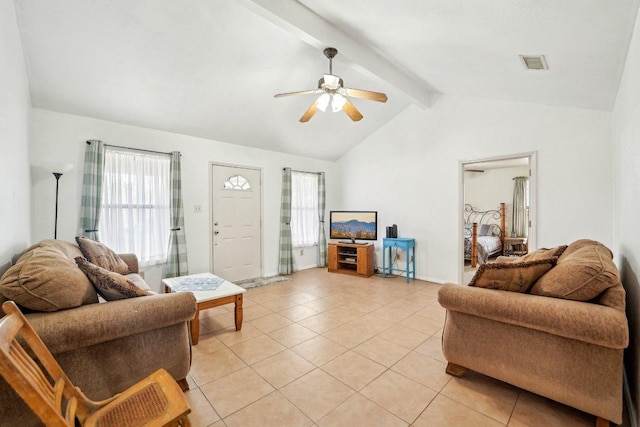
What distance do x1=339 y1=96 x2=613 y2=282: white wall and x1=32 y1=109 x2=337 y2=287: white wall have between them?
4.32ft

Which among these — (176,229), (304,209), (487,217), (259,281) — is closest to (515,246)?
(487,217)

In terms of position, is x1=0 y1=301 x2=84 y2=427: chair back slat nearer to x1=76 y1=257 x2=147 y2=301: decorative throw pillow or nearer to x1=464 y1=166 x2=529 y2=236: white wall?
x1=76 y1=257 x2=147 y2=301: decorative throw pillow

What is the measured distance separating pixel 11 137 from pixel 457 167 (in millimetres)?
4843

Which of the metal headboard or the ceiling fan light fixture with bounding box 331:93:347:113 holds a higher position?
the ceiling fan light fixture with bounding box 331:93:347:113

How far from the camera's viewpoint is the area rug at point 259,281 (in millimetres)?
4418

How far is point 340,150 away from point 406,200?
1769 mm

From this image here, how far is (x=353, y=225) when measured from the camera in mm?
5355

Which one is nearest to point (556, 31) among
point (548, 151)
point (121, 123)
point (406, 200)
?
point (548, 151)

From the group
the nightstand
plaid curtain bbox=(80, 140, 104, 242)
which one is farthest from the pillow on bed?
plaid curtain bbox=(80, 140, 104, 242)

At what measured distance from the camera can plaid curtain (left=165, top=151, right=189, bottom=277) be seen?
3.82 m

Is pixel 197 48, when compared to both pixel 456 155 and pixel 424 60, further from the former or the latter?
pixel 456 155

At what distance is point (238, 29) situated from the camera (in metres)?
2.53

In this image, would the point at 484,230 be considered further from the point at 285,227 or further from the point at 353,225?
the point at 285,227

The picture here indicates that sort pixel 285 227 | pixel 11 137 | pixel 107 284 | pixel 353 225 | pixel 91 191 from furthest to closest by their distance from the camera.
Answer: pixel 353 225 → pixel 285 227 → pixel 91 191 → pixel 11 137 → pixel 107 284
